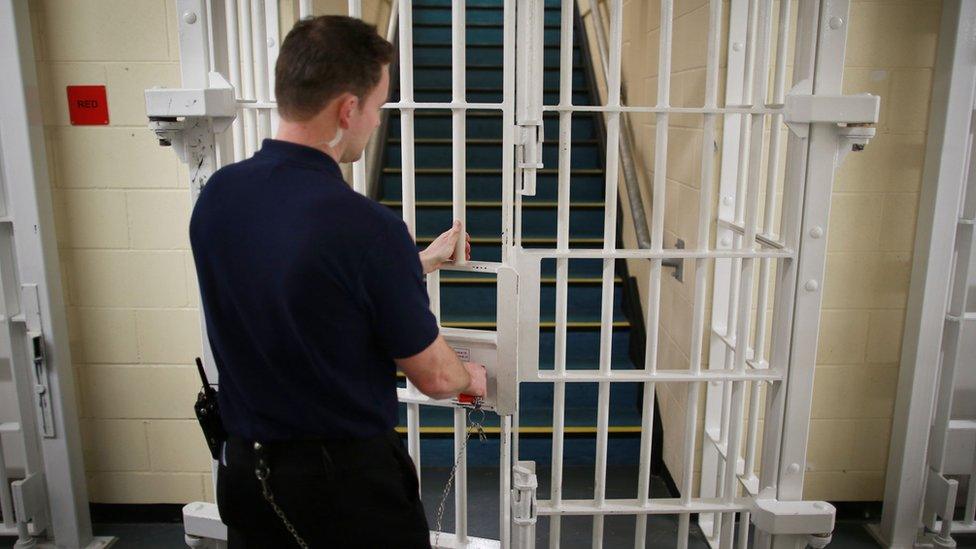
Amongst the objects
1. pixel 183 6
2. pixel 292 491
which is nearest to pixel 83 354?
pixel 183 6

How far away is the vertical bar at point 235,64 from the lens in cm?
179

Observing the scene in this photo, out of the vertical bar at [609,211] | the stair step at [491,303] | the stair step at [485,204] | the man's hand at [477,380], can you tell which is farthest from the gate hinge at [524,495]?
the stair step at [485,204]

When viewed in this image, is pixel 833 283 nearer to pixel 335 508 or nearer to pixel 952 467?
pixel 952 467

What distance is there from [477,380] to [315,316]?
526 millimetres

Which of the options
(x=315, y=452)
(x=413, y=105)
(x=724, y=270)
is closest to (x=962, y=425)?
(x=724, y=270)

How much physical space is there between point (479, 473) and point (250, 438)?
1.93 meters

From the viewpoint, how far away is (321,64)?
123 cm

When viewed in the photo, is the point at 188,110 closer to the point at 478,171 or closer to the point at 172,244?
the point at 172,244

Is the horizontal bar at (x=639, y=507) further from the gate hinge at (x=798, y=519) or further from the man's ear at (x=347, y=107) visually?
the man's ear at (x=347, y=107)

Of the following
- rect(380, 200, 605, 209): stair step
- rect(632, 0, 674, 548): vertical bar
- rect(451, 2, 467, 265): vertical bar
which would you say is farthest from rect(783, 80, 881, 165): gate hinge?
rect(380, 200, 605, 209): stair step

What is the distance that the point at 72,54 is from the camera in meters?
2.48

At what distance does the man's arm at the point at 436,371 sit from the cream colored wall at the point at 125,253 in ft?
5.28

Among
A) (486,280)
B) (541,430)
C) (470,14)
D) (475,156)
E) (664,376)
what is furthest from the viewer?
(470,14)

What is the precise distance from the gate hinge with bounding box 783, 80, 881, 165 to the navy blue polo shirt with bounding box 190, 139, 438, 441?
3.62ft
